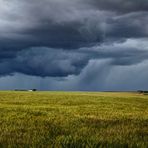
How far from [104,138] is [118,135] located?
1.15m

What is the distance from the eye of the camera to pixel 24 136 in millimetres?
14609

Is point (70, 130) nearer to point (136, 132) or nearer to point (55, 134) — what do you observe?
point (55, 134)

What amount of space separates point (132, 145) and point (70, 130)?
14.3 ft

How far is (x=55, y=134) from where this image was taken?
15.7m

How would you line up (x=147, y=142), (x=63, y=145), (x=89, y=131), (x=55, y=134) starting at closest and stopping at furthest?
(x=63, y=145), (x=147, y=142), (x=55, y=134), (x=89, y=131)

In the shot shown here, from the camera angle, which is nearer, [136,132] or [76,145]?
[76,145]

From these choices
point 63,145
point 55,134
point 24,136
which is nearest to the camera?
point 63,145

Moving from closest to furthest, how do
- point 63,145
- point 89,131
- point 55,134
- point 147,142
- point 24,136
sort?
point 63,145 → point 147,142 → point 24,136 → point 55,134 → point 89,131

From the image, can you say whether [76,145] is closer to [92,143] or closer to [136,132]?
[92,143]

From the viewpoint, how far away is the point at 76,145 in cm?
1270

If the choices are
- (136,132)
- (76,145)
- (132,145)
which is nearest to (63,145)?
(76,145)

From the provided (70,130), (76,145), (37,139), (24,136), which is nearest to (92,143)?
(76,145)

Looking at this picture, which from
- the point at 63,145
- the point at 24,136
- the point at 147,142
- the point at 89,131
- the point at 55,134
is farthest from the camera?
the point at 89,131

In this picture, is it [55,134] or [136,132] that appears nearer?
[55,134]
